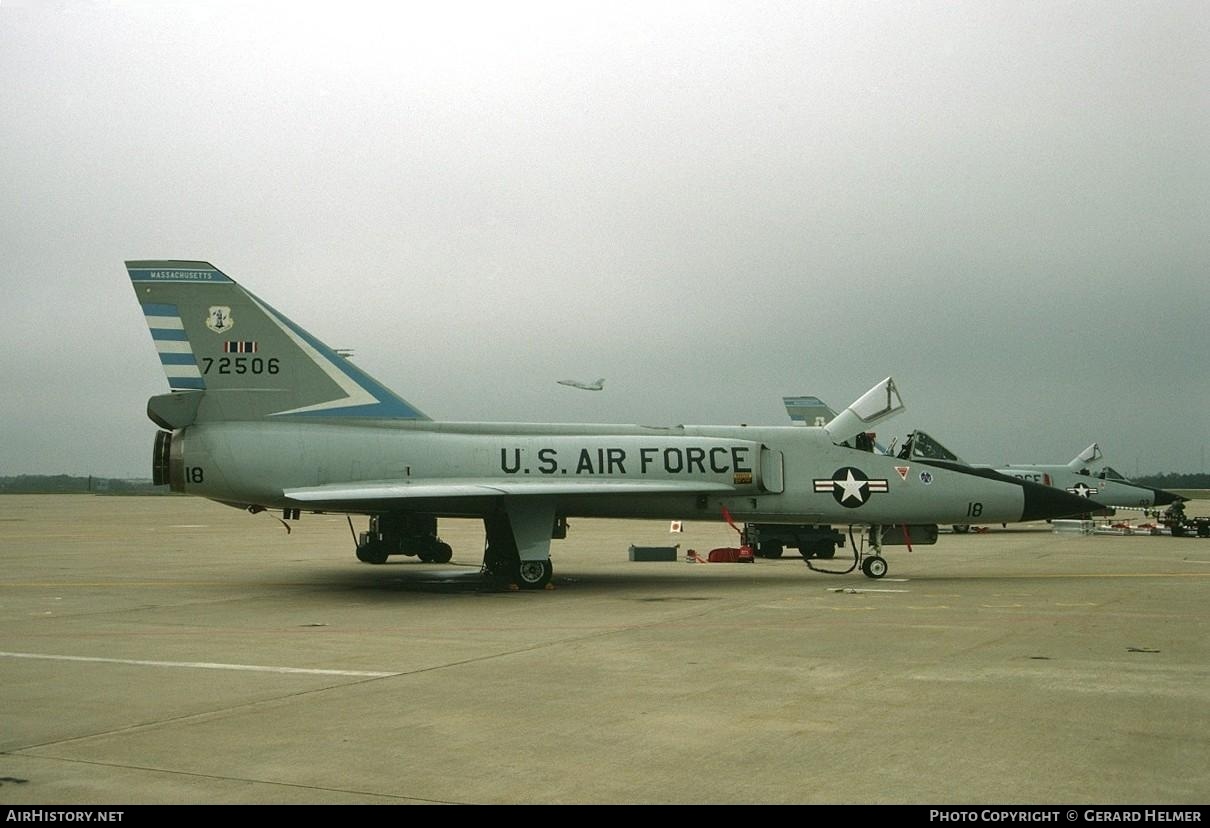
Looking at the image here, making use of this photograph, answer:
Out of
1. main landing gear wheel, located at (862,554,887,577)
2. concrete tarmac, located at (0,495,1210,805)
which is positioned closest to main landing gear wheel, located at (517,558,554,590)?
concrete tarmac, located at (0,495,1210,805)

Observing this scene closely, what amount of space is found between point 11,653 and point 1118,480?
40.7m

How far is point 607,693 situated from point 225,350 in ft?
38.8

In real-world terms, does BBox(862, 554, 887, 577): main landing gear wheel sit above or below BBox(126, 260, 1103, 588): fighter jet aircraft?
below

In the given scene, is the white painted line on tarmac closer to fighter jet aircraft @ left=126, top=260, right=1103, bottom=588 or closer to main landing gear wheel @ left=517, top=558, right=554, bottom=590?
fighter jet aircraft @ left=126, top=260, right=1103, bottom=588

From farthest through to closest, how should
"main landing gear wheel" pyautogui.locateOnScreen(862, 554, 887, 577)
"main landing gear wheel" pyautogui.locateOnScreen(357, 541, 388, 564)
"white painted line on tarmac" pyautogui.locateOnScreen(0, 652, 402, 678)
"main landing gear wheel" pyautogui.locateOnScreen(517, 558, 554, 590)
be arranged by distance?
"main landing gear wheel" pyautogui.locateOnScreen(357, 541, 388, 564)
"main landing gear wheel" pyautogui.locateOnScreen(862, 554, 887, 577)
"main landing gear wheel" pyautogui.locateOnScreen(517, 558, 554, 590)
"white painted line on tarmac" pyautogui.locateOnScreen(0, 652, 402, 678)

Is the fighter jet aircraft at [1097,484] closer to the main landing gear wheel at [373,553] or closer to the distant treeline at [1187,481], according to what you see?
the main landing gear wheel at [373,553]

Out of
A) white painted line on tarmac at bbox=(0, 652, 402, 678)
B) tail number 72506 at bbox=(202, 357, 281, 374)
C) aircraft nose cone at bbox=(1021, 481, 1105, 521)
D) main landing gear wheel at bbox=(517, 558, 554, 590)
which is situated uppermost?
tail number 72506 at bbox=(202, 357, 281, 374)

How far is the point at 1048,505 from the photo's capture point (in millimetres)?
20094

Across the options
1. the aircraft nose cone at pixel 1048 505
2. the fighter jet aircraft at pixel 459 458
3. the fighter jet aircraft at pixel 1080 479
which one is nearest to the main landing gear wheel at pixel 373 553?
the fighter jet aircraft at pixel 459 458

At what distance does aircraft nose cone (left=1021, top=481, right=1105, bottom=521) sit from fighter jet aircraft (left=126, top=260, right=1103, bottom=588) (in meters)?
0.03

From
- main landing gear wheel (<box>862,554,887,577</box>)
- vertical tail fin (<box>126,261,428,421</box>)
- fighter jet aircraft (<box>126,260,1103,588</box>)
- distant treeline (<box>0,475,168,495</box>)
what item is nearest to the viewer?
fighter jet aircraft (<box>126,260,1103,588</box>)

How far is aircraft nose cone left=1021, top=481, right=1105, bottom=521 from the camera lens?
2009 centimetres

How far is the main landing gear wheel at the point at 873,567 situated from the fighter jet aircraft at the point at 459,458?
2.0 inches

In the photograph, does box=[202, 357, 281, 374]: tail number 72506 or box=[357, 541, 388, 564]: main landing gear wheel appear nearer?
box=[202, 357, 281, 374]: tail number 72506
